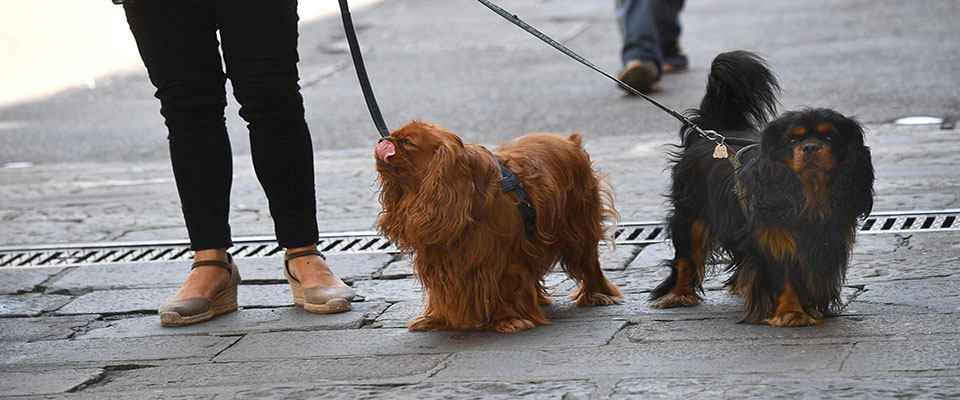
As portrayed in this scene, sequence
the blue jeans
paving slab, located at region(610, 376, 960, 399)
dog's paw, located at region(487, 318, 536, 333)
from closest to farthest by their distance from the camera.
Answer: paving slab, located at region(610, 376, 960, 399) → dog's paw, located at region(487, 318, 536, 333) → the blue jeans

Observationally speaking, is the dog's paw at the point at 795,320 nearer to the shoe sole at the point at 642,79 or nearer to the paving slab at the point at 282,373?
the paving slab at the point at 282,373

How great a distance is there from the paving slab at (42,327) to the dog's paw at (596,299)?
5.34 ft

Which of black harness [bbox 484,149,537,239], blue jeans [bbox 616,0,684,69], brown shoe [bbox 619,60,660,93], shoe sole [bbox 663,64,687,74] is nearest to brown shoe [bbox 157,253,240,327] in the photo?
black harness [bbox 484,149,537,239]

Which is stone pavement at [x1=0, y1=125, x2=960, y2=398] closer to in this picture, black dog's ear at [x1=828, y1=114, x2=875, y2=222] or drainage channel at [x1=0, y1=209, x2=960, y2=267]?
drainage channel at [x1=0, y1=209, x2=960, y2=267]

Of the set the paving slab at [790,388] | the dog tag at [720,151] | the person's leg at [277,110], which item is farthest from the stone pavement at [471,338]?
the dog tag at [720,151]

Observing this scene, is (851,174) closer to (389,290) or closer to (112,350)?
(389,290)

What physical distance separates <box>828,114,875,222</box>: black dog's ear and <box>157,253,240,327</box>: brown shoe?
1.98 metres

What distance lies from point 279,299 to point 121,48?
28.5 ft

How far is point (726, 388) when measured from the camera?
2.89 metres

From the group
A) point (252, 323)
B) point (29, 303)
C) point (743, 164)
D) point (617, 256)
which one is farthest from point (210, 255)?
point (743, 164)

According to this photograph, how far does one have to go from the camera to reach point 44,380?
344cm

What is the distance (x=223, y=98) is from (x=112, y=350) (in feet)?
2.94

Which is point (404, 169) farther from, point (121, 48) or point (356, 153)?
point (121, 48)

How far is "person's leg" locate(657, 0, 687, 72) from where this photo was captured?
918cm
